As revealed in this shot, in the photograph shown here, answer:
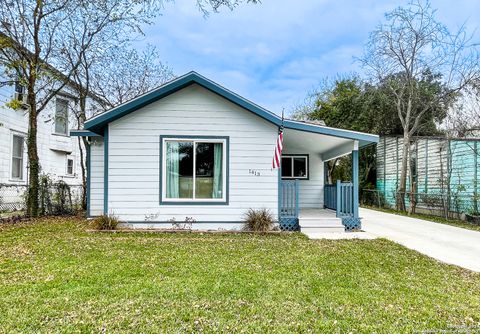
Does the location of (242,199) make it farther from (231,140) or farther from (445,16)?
(445,16)

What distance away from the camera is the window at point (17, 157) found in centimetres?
1311

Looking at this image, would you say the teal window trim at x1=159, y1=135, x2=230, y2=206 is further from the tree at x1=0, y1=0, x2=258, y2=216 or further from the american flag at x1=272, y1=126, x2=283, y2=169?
the tree at x1=0, y1=0, x2=258, y2=216

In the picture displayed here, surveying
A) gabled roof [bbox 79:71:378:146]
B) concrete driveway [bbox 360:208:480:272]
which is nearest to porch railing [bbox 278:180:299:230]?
gabled roof [bbox 79:71:378:146]

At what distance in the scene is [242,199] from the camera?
30.0 ft

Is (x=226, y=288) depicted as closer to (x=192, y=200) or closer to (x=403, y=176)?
(x=192, y=200)

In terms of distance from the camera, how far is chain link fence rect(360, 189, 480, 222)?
40.2 ft

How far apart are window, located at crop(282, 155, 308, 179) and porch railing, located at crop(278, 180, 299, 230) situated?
3.23m

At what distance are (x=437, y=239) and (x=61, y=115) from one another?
51.8 ft

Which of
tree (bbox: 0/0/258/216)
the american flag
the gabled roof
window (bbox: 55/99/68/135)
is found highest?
tree (bbox: 0/0/258/216)

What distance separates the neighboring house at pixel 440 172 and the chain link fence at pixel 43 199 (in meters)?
14.5

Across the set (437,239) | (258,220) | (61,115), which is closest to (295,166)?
(258,220)

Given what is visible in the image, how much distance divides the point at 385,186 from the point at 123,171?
15.3 m

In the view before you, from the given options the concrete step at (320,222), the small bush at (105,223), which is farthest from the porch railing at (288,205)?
the small bush at (105,223)

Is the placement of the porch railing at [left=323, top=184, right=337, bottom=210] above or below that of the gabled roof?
below
